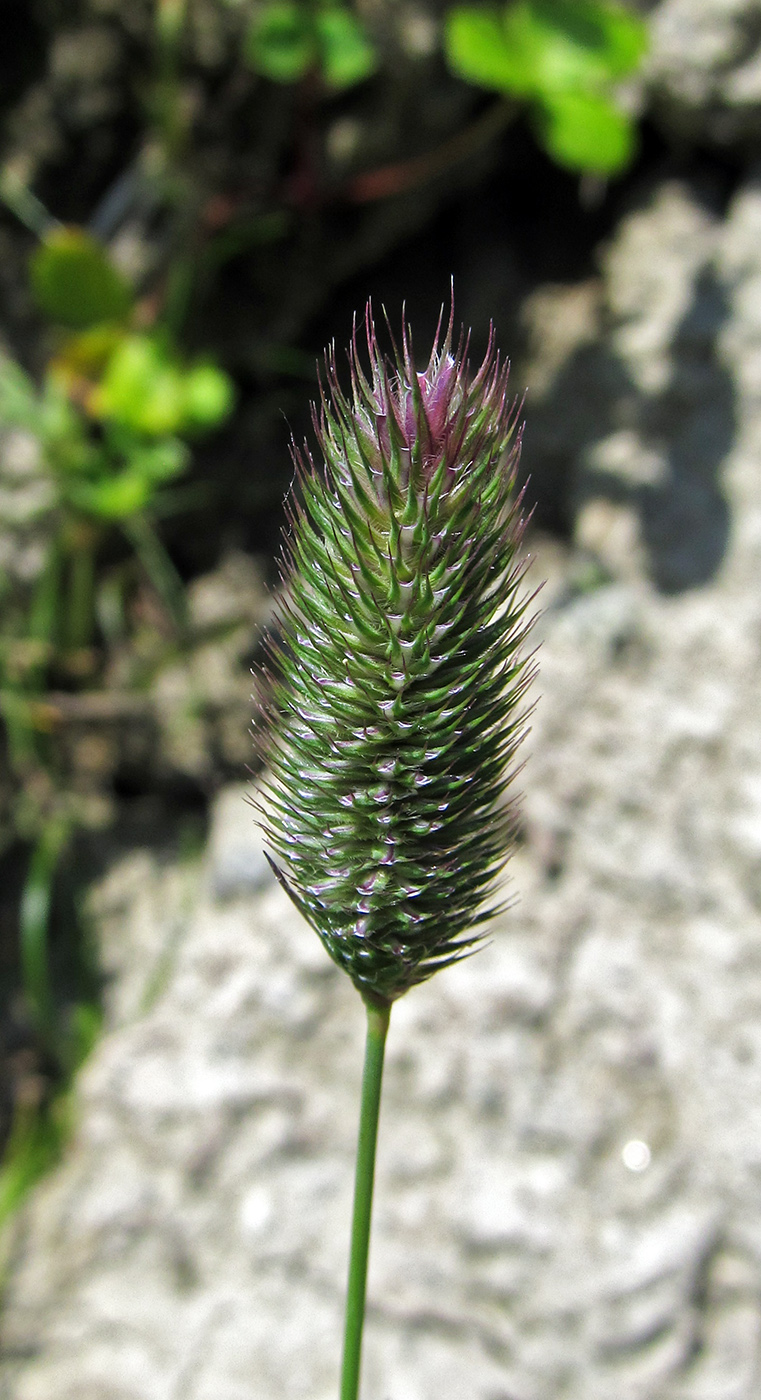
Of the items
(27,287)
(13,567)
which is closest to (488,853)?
(13,567)

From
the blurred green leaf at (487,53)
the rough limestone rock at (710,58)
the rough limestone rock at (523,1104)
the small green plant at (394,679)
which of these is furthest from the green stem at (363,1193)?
the rough limestone rock at (710,58)

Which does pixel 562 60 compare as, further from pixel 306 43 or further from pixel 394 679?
pixel 394 679

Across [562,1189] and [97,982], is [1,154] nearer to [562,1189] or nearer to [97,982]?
[97,982]

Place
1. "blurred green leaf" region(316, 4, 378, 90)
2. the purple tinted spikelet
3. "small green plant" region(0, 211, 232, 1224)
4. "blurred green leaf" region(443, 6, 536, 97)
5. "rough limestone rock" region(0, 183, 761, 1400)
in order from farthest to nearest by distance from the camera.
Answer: "small green plant" region(0, 211, 232, 1224), "blurred green leaf" region(316, 4, 378, 90), "blurred green leaf" region(443, 6, 536, 97), "rough limestone rock" region(0, 183, 761, 1400), the purple tinted spikelet

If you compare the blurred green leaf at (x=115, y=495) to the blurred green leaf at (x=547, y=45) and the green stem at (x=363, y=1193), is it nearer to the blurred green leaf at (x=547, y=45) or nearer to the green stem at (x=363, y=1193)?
the blurred green leaf at (x=547, y=45)

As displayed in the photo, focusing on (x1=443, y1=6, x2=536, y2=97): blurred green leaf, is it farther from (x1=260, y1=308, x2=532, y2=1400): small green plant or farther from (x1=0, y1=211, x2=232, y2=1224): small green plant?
(x1=260, y1=308, x2=532, y2=1400): small green plant

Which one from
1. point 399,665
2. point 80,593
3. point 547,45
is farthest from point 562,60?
point 399,665

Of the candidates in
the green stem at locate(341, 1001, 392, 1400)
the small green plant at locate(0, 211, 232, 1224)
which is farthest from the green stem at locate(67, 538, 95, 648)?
the green stem at locate(341, 1001, 392, 1400)
